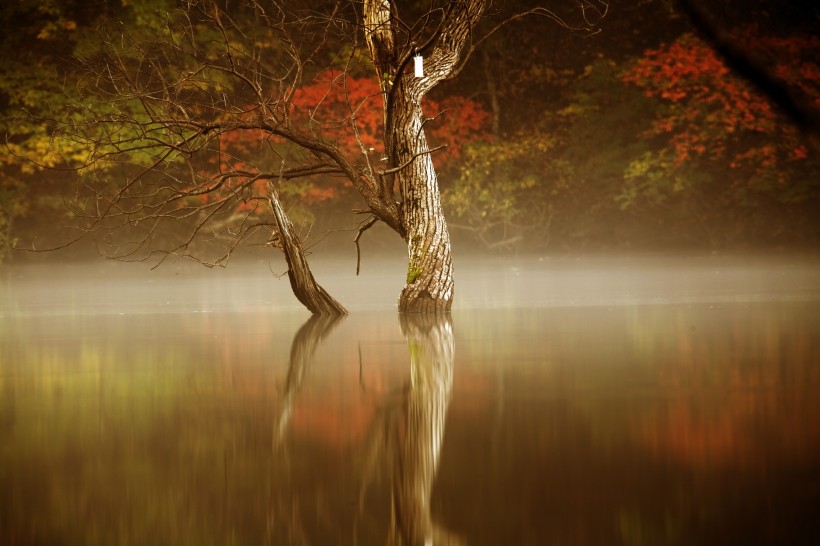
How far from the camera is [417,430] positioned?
19.9ft

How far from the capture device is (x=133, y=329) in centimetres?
1352

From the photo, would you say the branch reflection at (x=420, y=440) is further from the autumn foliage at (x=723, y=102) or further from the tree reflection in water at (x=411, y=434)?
the autumn foliage at (x=723, y=102)

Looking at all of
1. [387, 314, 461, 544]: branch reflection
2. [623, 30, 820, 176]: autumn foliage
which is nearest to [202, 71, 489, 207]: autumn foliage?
[623, 30, 820, 176]: autumn foliage

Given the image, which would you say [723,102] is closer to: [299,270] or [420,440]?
[299,270]


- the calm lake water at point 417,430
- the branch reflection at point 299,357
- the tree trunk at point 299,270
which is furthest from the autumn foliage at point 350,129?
the calm lake water at point 417,430

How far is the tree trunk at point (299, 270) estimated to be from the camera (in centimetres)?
1395

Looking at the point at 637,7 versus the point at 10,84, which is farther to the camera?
the point at 637,7

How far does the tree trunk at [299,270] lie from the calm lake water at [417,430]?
56 centimetres

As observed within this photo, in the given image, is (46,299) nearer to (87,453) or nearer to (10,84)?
(10,84)

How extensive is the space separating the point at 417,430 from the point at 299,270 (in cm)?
848

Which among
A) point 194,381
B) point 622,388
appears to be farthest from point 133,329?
point 622,388

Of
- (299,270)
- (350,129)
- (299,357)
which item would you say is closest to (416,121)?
(299,270)

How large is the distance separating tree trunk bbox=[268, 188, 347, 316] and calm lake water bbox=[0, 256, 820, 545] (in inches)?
22.2

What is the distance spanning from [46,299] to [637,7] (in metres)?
17.4
